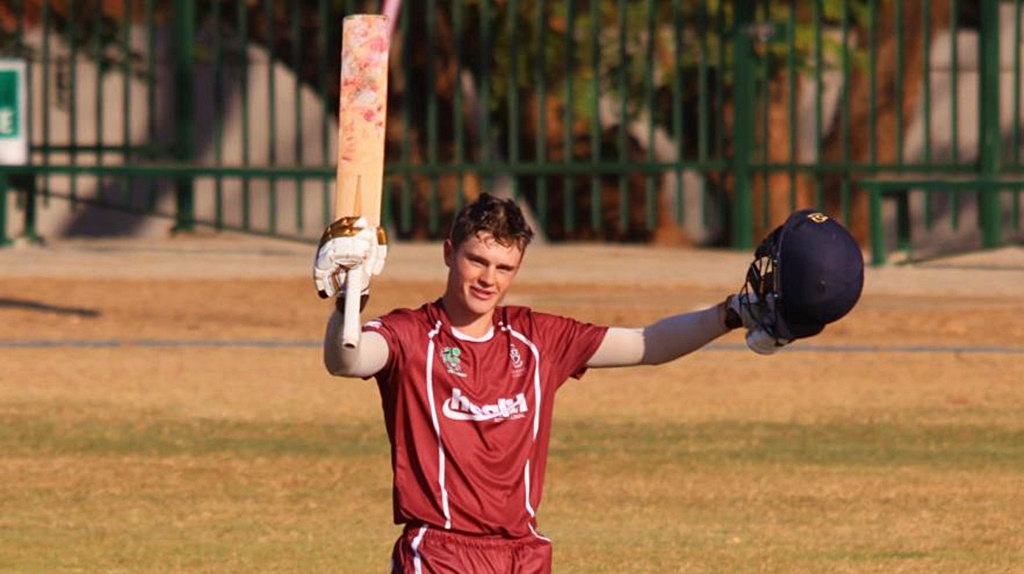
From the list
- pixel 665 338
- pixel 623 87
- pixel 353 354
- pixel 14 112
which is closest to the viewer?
pixel 353 354

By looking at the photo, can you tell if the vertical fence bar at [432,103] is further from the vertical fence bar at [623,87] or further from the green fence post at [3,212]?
the green fence post at [3,212]

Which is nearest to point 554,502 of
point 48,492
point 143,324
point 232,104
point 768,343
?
point 48,492

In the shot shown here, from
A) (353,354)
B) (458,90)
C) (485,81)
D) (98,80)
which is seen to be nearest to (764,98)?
(485,81)

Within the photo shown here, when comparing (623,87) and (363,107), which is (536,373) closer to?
(363,107)

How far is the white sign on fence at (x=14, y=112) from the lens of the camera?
22734 mm

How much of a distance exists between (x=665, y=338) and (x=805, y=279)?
1.70ft

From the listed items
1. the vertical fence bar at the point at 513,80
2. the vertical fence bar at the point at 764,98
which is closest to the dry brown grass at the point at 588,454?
the vertical fence bar at the point at 764,98

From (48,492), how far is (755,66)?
13.2m

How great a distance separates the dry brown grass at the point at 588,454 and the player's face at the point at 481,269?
11.1ft

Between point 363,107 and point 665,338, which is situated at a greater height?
point 363,107

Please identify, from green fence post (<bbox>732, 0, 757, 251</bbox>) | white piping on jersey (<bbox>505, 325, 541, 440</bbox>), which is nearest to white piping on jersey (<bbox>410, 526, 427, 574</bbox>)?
white piping on jersey (<bbox>505, 325, 541, 440</bbox>)

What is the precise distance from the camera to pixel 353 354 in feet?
21.3

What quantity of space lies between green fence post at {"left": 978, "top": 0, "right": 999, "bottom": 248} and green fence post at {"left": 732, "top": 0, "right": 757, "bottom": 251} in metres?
2.10

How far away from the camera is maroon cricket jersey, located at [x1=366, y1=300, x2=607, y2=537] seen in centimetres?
680
